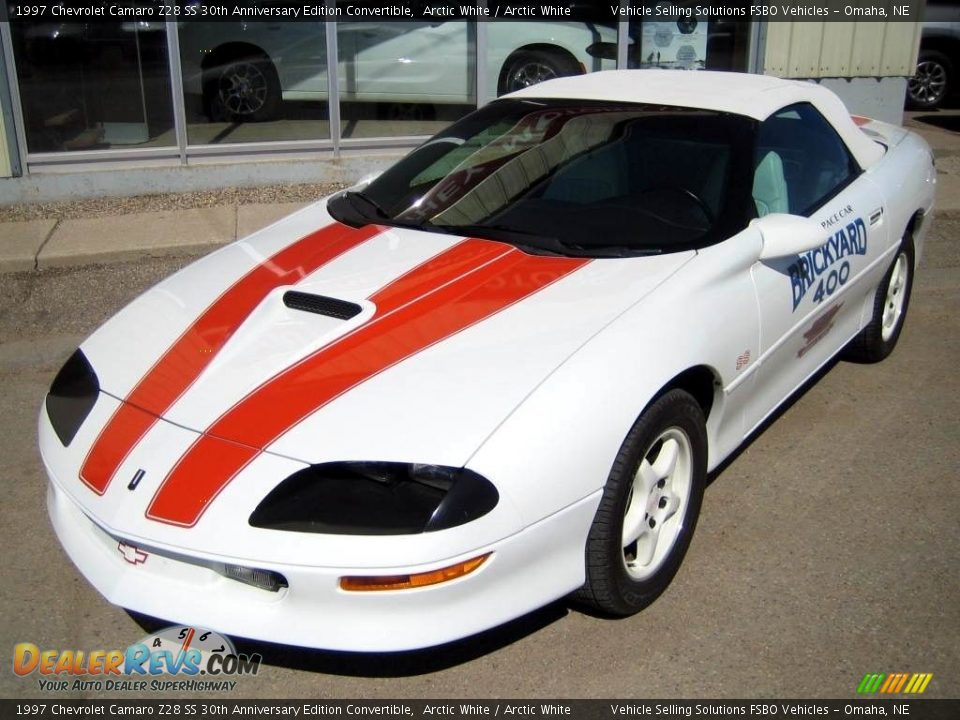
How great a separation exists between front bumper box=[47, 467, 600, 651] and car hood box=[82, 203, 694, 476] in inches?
11.5

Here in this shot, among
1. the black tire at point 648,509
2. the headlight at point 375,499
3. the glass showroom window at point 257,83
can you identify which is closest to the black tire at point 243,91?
the glass showroom window at point 257,83

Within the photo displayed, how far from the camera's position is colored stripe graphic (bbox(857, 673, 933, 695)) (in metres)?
2.88

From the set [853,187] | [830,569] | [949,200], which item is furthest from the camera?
[949,200]

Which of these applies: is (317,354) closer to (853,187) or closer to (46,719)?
(46,719)

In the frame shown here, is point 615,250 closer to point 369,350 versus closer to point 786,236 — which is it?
point 786,236

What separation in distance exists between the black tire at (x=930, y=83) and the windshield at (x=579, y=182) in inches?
412

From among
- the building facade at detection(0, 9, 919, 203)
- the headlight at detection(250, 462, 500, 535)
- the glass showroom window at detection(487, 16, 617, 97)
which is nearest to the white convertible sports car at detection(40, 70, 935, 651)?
the headlight at detection(250, 462, 500, 535)

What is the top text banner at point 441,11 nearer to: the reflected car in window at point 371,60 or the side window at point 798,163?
the reflected car in window at point 371,60

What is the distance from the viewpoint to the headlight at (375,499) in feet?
8.51

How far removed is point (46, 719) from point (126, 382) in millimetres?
984

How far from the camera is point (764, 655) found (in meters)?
3.02

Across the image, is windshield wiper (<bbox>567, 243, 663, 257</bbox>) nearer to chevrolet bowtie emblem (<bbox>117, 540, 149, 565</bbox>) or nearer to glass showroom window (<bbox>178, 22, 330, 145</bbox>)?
chevrolet bowtie emblem (<bbox>117, 540, 149, 565</bbox>)

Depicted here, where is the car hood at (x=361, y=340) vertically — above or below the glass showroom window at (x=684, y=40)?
below

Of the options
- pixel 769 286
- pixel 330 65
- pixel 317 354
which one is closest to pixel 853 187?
pixel 769 286
